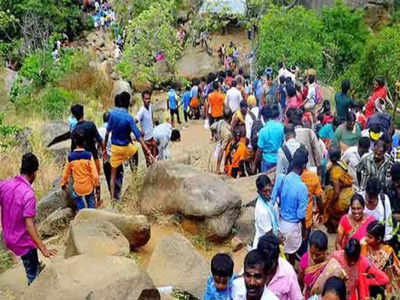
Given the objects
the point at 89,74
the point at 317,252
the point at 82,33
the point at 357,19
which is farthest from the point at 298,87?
the point at 82,33

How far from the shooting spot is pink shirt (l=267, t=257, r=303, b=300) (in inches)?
170

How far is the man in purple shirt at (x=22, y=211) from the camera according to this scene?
5.29 metres

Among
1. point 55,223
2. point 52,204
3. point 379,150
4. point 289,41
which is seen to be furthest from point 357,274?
point 289,41

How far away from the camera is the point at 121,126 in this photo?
25.2ft

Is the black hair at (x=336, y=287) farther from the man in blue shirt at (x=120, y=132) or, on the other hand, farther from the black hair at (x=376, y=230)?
the man in blue shirt at (x=120, y=132)

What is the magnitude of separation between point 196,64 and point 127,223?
65.5 ft

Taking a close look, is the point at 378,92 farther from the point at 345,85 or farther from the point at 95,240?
the point at 95,240

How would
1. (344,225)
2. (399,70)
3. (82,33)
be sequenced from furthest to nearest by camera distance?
(82,33), (399,70), (344,225)

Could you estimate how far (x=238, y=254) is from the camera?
24.0 feet

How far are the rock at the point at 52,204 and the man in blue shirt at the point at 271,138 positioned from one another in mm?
2645

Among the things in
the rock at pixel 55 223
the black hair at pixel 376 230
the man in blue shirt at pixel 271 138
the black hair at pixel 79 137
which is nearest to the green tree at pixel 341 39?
the man in blue shirt at pixel 271 138

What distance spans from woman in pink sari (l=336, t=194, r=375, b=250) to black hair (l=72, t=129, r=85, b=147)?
336 cm

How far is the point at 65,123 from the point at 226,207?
23.2ft

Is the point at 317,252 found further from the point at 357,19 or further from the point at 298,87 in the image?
the point at 357,19
